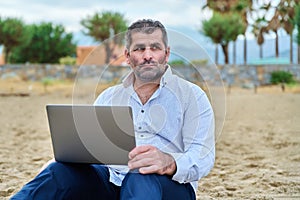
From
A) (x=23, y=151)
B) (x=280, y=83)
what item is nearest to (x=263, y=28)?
(x=280, y=83)

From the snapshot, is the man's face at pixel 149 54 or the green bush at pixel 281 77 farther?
the green bush at pixel 281 77

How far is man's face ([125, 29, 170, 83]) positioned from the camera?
224cm

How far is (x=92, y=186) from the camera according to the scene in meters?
2.38

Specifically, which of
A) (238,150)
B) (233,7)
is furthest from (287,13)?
(238,150)

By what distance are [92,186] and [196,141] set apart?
0.50m

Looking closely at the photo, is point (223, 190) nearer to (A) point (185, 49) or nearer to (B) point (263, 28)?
(A) point (185, 49)

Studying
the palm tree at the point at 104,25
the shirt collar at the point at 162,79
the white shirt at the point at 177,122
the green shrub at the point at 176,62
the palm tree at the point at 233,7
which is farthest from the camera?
the palm tree at the point at 233,7

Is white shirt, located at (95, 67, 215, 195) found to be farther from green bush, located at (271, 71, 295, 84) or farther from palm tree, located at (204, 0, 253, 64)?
palm tree, located at (204, 0, 253, 64)

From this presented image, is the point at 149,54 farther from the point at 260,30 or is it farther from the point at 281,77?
the point at 260,30

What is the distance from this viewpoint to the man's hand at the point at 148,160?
2.06 meters

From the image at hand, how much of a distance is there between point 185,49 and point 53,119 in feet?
1.94

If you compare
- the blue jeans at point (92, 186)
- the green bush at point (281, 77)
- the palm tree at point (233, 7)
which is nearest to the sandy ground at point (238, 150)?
the blue jeans at point (92, 186)

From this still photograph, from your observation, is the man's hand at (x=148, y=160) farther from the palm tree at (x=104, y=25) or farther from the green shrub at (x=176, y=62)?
the palm tree at (x=104, y=25)

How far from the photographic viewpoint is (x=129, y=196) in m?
2.04
